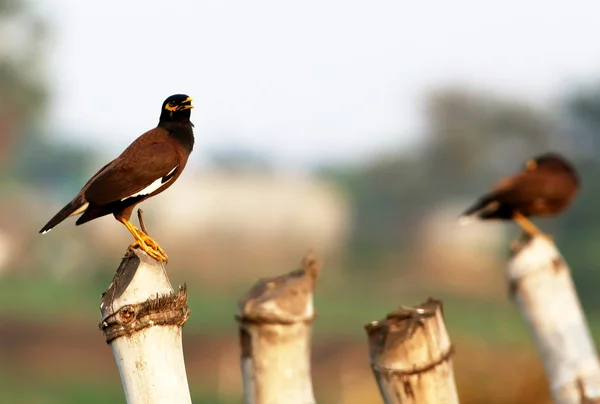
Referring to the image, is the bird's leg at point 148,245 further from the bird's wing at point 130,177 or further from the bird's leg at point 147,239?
the bird's wing at point 130,177

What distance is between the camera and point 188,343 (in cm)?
4116

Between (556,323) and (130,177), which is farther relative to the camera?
(556,323)

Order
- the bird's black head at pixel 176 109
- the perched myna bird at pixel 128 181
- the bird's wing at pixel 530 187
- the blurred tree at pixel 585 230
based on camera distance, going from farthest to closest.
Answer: the blurred tree at pixel 585 230 → the bird's wing at pixel 530 187 → the bird's black head at pixel 176 109 → the perched myna bird at pixel 128 181

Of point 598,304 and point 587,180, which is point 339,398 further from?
Result: point 587,180

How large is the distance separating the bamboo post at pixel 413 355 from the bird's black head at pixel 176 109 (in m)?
1.70

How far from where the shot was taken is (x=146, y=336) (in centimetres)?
436

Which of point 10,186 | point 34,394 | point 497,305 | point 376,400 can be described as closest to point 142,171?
point 376,400

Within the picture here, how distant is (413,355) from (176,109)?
1950mm

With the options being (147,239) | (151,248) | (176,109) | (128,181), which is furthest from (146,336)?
(176,109)

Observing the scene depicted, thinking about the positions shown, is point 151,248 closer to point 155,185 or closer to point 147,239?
point 147,239

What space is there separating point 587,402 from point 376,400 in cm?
951

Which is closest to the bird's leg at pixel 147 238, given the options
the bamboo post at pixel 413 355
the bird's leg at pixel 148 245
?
the bird's leg at pixel 148 245

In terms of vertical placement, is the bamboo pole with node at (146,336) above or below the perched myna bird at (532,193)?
below

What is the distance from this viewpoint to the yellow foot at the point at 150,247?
4676 millimetres
